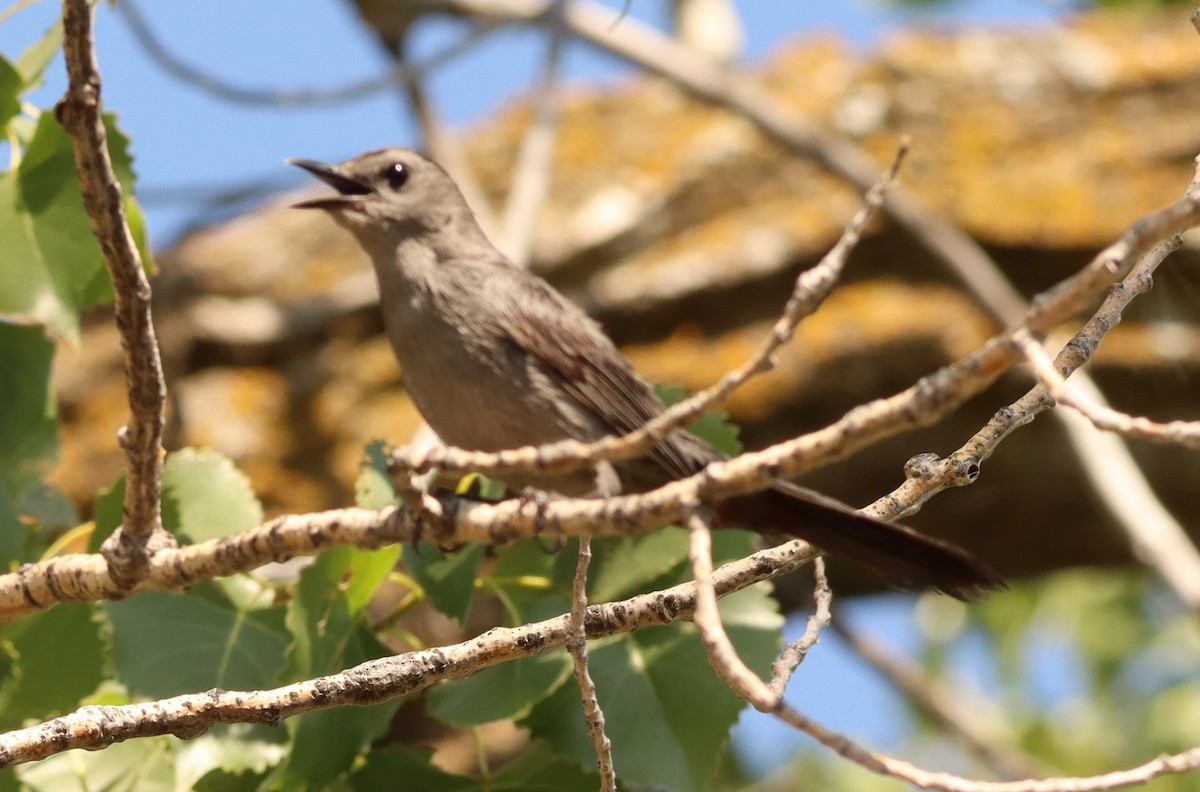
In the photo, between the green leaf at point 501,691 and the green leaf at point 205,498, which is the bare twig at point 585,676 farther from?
the green leaf at point 205,498

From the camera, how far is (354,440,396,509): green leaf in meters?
2.91

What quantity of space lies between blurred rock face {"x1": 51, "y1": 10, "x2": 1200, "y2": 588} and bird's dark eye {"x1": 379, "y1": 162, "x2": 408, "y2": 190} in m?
1.94

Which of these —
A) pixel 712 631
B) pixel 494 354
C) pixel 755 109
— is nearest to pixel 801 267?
pixel 755 109

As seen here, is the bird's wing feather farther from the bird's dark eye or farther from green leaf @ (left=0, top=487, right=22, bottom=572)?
green leaf @ (left=0, top=487, right=22, bottom=572)

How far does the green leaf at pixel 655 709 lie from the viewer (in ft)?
8.80

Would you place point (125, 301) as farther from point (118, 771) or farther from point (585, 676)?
point (118, 771)

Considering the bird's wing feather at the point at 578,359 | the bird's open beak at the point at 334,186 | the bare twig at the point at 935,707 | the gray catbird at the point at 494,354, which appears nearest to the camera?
the gray catbird at the point at 494,354

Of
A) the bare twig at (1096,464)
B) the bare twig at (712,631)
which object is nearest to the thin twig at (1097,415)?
the bare twig at (1096,464)

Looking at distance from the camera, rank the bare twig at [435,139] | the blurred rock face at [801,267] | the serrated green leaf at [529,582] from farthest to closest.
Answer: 1. the bare twig at [435,139]
2. the blurred rock face at [801,267]
3. the serrated green leaf at [529,582]

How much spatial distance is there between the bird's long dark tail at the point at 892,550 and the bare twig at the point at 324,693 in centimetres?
48

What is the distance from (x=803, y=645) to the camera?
220cm

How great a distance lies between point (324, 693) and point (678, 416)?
849mm

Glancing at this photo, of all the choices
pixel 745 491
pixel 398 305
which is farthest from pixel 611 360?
pixel 745 491

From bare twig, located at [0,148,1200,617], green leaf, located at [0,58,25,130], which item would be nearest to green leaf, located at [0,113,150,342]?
green leaf, located at [0,58,25,130]
